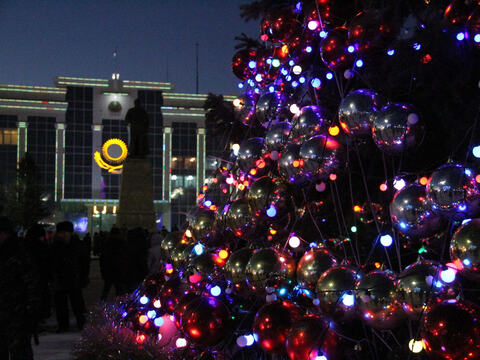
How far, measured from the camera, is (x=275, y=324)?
11.1 ft

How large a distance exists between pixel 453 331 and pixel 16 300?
333 cm

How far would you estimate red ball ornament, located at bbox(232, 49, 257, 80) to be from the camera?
5.74 meters

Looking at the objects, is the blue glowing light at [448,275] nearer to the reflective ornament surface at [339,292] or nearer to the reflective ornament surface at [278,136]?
the reflective ornament surface at [339,292]

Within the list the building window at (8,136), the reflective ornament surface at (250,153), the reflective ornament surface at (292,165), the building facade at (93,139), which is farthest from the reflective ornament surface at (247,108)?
the building window at (8,136)

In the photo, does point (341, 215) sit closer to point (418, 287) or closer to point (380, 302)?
point (380, 302)

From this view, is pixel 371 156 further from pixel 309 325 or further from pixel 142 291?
pixel 142 291

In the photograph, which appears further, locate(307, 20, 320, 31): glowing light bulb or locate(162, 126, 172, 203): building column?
locate(162, 126, 172, 203): building column

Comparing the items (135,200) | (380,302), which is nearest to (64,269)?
(380,302)

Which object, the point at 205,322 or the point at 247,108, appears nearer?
the point at 205,322

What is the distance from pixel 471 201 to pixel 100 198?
130 feet

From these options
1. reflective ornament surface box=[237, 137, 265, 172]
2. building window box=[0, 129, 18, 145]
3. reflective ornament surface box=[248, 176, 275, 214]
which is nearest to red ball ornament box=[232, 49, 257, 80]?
reflective ornament surface box=[237, 137, 265, 172]

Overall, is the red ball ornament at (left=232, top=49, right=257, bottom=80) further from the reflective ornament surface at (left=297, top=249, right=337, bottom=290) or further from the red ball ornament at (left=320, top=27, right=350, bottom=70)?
the reflective ornament surface at (left=297, top=249, right=337, bottom=290)

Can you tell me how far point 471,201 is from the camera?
2.61m

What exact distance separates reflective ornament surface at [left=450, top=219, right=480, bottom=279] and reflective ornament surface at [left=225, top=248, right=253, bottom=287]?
1.65 m
